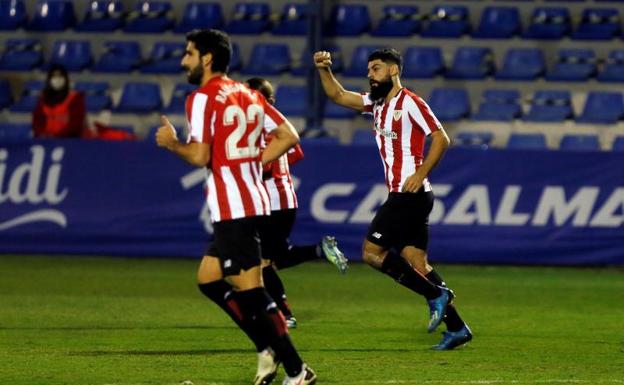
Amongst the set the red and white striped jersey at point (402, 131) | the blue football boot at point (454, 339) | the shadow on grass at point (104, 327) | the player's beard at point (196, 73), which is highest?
the player's beard at point (196, 73)

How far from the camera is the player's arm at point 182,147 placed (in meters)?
6.55

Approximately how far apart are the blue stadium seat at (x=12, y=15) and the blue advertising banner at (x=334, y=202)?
21.2 feet

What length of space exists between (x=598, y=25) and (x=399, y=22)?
2938 millimetres

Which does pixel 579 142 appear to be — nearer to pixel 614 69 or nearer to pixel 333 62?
pixel 614 69

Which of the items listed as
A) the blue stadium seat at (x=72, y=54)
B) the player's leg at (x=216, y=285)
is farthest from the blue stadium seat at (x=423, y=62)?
the player's leg at (x=216, y=285)

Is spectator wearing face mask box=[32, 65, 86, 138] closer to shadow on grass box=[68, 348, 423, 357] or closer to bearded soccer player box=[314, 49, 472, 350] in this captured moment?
bearded soccer player box=[314, 49, 472, 350]

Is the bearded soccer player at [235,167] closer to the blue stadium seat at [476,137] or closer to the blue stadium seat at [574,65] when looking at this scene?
the blue stadium seat at [476,137]

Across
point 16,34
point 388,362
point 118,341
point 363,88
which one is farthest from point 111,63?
point 388,362

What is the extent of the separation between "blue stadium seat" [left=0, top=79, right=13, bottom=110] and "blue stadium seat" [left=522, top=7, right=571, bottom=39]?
26.0 feet

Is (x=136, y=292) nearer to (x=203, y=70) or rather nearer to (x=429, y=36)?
(x=203, y=70)

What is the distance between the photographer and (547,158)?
15180mm

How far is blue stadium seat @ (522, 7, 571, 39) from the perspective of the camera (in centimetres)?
1997

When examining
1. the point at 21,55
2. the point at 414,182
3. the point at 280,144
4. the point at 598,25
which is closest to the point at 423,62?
the point at 598,25

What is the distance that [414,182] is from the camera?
8.96 meters
